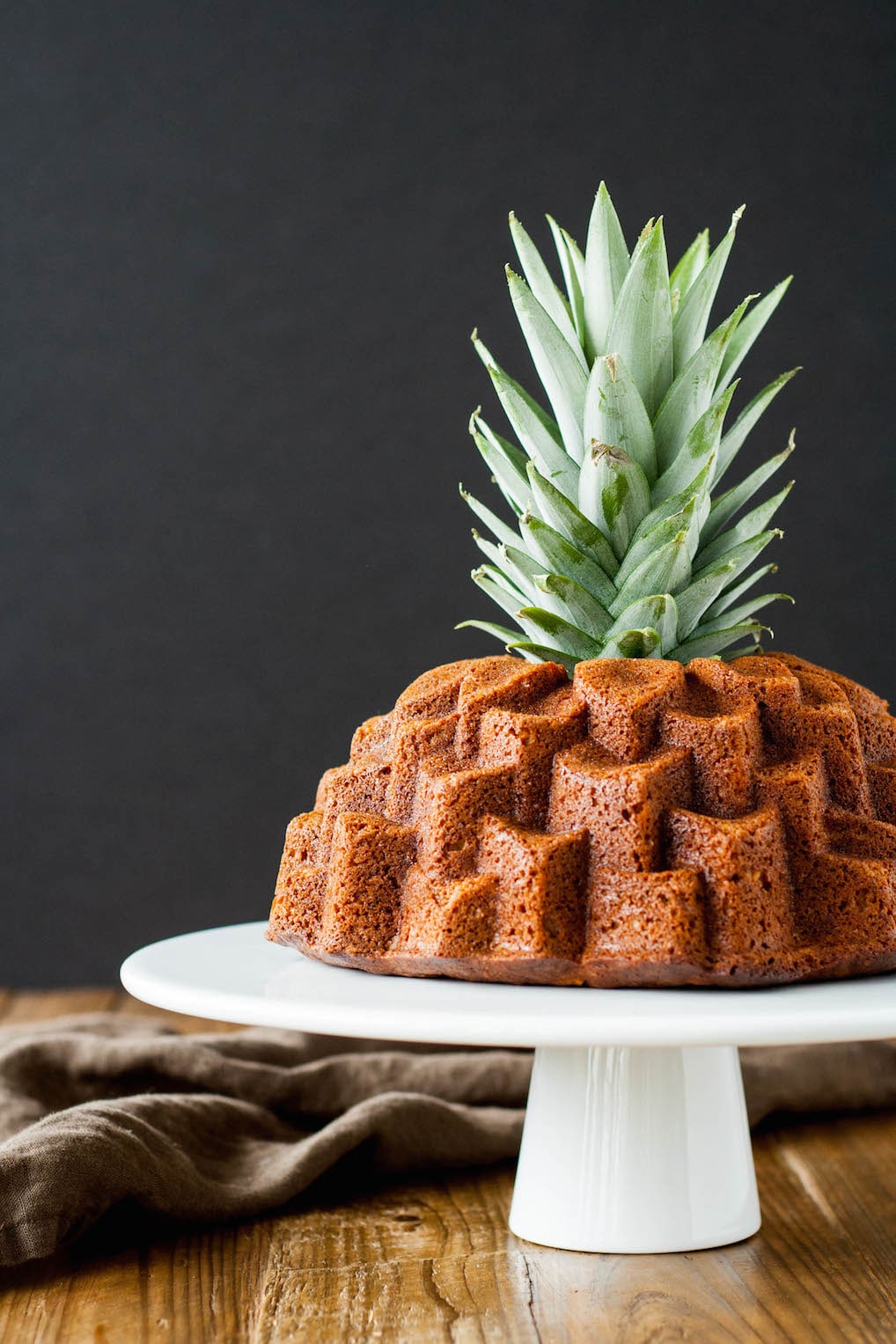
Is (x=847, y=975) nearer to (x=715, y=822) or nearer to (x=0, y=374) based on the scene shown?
(x=715, y=822)

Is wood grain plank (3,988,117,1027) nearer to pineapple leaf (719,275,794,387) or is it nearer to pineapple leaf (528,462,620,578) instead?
pineapple leaf (528,462,620,578)

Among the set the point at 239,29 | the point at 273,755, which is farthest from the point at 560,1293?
the point at 239,29

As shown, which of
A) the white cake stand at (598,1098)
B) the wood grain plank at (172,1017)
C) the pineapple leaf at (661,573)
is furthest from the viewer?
the wood grain plank at (172,1017)

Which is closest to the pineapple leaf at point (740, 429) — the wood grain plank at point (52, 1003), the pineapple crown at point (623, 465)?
the pineapple crown at point (623, 465)

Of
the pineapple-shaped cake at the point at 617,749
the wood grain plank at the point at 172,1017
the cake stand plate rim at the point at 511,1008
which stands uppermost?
the pineapple-shaped cake at the point at 617,749

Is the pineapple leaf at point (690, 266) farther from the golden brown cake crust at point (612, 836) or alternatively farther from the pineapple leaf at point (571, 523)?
the golden brown cake crust at point (612, 836)

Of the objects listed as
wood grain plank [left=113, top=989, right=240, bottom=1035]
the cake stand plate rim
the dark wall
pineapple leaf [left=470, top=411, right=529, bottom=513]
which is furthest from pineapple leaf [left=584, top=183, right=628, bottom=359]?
the dark wall

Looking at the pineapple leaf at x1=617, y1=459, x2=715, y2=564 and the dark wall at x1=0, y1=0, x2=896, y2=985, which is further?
the dark wall at x1=0, y1=0, x2=896, y2=985
